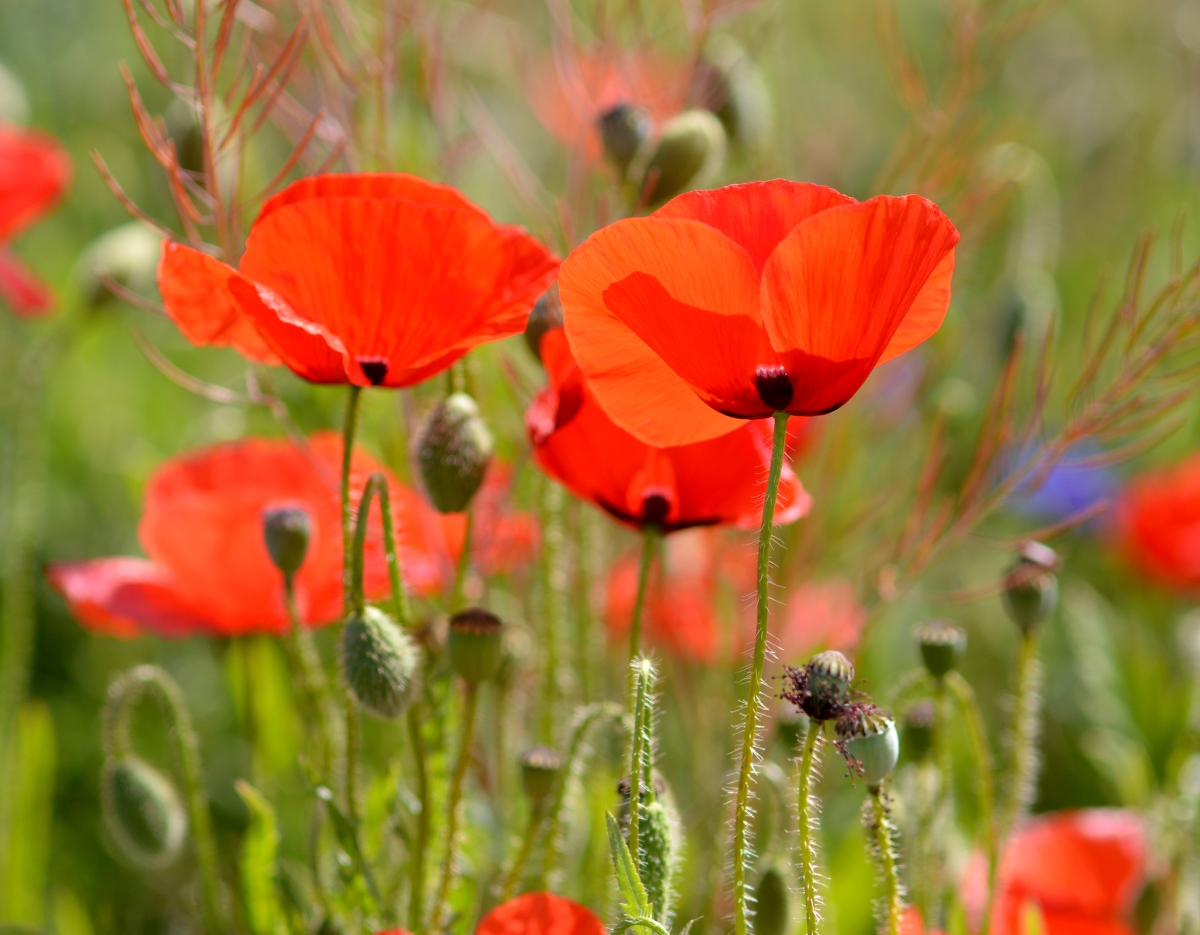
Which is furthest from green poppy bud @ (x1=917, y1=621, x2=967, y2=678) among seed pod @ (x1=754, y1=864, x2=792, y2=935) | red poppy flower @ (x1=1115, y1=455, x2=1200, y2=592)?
red poppy flower @ (x1=1115, y1=455, x2=1200, y2=592)

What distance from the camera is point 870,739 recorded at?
48cm

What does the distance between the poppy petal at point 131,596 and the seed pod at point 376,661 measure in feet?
0.94

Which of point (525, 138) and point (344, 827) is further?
point (525, 138)

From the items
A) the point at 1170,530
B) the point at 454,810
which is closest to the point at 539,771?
the point at 454,810

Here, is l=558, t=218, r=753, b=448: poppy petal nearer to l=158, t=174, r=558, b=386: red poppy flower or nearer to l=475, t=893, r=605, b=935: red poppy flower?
l=158, t=174, r=558, b=386: red poppy flower

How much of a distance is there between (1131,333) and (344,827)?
452mm

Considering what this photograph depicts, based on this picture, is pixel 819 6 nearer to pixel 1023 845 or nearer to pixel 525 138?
pixel 525 138

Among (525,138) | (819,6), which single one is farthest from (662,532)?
(819,6)

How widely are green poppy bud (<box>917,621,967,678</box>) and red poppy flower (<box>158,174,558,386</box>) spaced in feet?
0.76

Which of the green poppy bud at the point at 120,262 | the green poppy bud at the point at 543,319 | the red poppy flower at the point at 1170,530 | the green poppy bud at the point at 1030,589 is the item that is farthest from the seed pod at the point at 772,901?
the red poppy flower at the point at 1170,530

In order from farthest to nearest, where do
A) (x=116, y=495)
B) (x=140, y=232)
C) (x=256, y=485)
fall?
(x=116, y=495) → (x=140, y=232) → (x=256, y=485)

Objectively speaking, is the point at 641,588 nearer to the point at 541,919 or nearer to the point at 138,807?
the point at 541,919

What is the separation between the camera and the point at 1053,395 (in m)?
1.88

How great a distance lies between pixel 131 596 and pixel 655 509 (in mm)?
363
